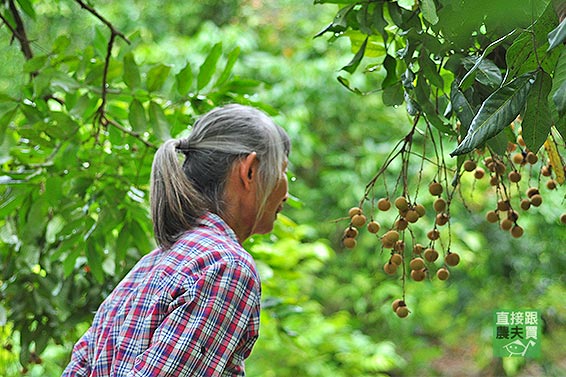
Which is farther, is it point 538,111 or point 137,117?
point 137,117

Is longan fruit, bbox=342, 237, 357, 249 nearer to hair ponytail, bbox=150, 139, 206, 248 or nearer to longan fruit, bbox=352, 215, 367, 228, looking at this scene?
longan fruit, bbox=352, 215, 367, 228

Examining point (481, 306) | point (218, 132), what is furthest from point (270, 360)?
point (218, 132)

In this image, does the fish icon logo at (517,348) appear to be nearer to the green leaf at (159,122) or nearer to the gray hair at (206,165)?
the gray hair at (206,165)

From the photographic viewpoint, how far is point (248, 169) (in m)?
0.98

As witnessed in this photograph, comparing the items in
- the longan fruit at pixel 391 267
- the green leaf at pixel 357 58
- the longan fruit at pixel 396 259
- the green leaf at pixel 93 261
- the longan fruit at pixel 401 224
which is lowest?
the green leaf at pixel 93 261

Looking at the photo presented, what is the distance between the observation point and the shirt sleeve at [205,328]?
2.68 ft

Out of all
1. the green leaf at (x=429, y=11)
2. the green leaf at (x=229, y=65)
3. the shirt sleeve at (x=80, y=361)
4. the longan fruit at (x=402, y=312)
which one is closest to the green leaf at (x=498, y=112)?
the green leaf at (x=429, y=11)

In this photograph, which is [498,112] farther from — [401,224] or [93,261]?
[93,261]

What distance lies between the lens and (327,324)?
2809 millimetres

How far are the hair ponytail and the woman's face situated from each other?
0.09 meters

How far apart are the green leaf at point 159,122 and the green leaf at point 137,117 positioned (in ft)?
0.04

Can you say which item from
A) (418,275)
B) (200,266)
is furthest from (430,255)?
(200,266)

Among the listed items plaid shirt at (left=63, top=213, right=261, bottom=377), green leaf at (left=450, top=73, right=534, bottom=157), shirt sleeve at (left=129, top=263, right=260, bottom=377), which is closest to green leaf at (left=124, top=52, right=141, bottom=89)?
plaid shirt at (left=63, top=213, right=261, bottom=377)

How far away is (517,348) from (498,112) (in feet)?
1.62
